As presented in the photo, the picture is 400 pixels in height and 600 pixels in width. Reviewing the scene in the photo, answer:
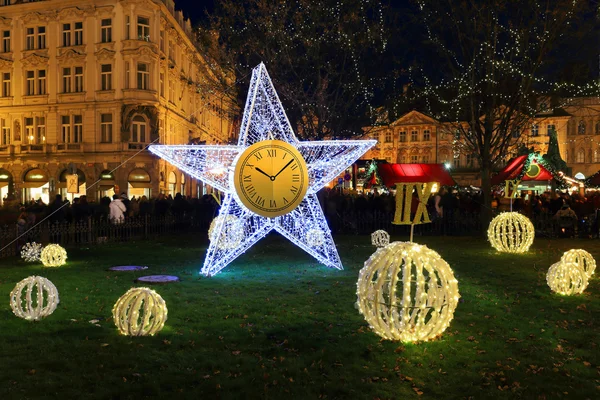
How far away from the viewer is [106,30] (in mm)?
37344

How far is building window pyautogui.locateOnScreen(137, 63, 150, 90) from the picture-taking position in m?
36.8

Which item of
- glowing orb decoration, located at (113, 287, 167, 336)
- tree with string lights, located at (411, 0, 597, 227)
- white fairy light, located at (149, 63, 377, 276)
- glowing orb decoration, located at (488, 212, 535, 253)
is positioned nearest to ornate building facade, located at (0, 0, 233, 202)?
tree with string lights, located at (411, 0, 597, 227)

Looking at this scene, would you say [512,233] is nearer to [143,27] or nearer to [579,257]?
[579,257]

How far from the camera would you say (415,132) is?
6938 centimetres

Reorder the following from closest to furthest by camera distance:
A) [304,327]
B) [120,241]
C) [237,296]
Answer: [304,327] < [237,296] < [120,241]

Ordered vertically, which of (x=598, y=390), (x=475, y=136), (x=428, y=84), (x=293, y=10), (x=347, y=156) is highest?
(x=293, y=10)

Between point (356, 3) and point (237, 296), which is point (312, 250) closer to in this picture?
point (237, 296)

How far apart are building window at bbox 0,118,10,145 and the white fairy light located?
3365 cm

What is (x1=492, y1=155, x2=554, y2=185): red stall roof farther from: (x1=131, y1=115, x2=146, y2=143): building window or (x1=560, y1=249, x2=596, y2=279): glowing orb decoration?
(x1=131, y1=115, x2=146, y2=143): building window

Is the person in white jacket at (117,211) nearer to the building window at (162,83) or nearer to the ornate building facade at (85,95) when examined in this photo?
the ornate building facade at (85,95)

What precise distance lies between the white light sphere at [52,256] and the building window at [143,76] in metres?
25.6

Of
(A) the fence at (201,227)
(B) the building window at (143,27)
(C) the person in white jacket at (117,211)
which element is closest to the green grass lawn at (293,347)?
(A) the fence at (201,227)

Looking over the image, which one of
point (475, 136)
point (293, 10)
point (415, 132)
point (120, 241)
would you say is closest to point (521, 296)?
point (475, 136)

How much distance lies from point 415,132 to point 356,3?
49.6m
